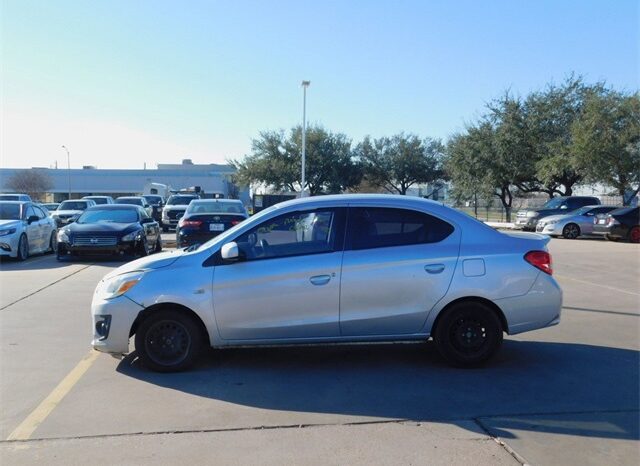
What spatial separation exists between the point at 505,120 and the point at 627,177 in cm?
929

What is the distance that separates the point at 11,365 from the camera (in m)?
6.17

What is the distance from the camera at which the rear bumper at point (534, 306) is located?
6.08 m

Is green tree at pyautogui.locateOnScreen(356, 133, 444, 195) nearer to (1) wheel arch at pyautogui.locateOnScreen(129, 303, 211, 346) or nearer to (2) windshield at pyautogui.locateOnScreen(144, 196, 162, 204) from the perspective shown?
(2) windshield at pyautogui.locateOnScreen(144, 196, 162, 204)

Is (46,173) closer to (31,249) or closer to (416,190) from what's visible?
(416,190)

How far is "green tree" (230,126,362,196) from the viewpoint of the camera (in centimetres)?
4725

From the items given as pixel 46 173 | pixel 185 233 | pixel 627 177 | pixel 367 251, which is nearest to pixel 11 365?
pixel 367 251

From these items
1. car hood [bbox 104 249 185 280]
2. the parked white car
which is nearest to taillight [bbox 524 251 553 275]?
car hood [bbox 104 249 185 280]

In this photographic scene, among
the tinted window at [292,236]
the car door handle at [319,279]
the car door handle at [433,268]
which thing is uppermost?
the tinted window at [292,236]

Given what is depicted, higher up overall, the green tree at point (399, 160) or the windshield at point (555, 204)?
the green tree at point (399, 160)

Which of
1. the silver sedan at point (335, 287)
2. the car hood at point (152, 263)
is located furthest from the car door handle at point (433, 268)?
the car hood at point (152, 263)

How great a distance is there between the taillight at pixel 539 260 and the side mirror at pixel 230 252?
2907 mm

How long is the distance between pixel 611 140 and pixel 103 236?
1093 inches

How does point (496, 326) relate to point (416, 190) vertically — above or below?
below

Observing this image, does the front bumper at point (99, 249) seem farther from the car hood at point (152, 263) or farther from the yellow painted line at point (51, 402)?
the car hood at point (152, 263)
